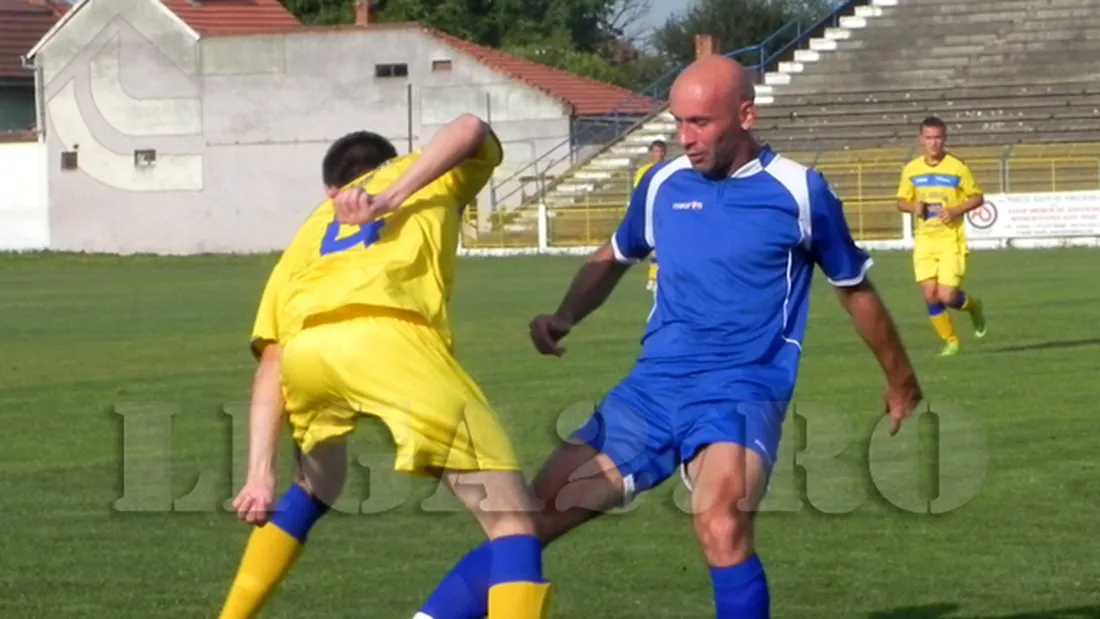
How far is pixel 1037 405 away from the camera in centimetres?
1229

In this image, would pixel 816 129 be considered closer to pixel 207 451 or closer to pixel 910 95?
pixel 910 95

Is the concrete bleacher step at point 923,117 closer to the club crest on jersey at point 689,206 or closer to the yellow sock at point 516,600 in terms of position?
the club crest on jersey at point 689,206

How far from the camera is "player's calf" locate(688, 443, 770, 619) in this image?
5328mm

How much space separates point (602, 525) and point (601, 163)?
41.1m

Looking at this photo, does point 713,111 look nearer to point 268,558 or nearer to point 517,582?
point 517,582

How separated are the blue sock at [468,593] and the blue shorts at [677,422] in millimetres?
474

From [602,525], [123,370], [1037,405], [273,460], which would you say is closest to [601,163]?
[123,370]

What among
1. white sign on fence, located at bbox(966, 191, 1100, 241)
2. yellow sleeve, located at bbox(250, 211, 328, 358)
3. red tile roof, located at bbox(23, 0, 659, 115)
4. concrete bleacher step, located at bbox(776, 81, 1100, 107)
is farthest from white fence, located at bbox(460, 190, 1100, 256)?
yellow sleeve, located at bbox(250, 211, 328, 358)

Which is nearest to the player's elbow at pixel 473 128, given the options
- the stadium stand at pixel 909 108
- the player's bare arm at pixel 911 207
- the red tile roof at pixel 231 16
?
the player's bare arm at pixel 911 207

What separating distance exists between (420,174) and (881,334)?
1.64 m

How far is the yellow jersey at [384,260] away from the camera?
5.01m

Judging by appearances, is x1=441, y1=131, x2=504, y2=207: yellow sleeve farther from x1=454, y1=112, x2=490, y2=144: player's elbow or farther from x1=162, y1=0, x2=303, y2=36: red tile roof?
x1=162, y1=0, x2=303, y2=36: red tile roof

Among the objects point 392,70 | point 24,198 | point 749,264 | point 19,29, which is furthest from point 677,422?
point 19,29

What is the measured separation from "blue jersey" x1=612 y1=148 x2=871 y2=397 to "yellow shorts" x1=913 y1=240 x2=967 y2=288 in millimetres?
10846
